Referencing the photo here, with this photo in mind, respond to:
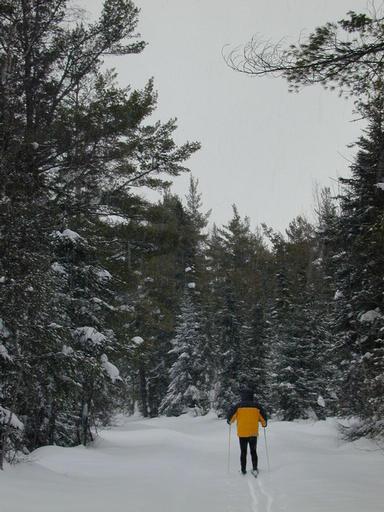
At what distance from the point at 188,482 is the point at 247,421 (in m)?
1.91

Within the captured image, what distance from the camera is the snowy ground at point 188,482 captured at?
7.33 m

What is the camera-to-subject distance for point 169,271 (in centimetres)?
4366

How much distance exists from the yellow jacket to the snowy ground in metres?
0.91

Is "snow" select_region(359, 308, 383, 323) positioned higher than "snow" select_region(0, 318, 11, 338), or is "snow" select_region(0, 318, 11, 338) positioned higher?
"snow" select_region(359, 308, 383, 323)

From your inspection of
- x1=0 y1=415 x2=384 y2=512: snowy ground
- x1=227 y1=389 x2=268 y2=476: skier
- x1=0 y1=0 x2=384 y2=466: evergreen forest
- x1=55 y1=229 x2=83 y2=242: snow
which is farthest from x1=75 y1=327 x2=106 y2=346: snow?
x1=227 y1=389 x2=268 y2=476: skier

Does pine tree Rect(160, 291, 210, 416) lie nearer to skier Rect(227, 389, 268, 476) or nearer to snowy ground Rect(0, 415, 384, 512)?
snowy ground Rect(0, 415, 384, 512)

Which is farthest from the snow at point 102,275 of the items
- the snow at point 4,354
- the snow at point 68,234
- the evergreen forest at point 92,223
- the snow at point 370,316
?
the snow at point 370,316

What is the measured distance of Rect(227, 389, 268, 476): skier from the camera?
1119 centimetres

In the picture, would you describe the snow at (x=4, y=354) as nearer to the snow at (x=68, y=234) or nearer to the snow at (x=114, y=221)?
the snow at (x=68, y=234)

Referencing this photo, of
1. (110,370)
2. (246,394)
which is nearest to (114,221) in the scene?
(110,370)

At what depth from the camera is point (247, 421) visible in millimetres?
11414

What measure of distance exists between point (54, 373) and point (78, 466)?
7.73ft

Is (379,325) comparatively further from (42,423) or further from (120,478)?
(42,423)

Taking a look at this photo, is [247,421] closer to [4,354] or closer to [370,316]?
[4,354]
